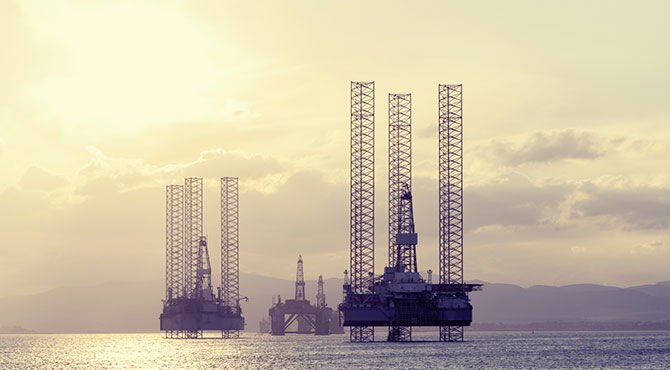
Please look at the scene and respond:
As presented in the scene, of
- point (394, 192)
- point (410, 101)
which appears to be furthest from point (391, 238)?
point (410, 101)

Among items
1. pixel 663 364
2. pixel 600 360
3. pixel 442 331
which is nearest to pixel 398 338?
pixel 442 331

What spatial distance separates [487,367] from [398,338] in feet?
170

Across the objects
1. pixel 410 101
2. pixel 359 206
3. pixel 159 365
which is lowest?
pixel 159 365

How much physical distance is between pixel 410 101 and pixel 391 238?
19700 mm

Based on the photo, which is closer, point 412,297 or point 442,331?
point 412,297

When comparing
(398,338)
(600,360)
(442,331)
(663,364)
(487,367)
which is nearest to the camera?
(487,367)

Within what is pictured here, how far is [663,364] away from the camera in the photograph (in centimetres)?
12488

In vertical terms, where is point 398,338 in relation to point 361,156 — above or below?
below

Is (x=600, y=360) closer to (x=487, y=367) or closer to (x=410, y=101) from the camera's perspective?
(x=487, y=367)

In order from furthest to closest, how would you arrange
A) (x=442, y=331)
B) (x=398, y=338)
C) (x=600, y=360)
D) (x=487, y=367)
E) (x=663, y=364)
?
(x=442, y=331) < (x=398, y=338) < (x=600, y=360) < (x=663, y=364) < (x=487, y=367)

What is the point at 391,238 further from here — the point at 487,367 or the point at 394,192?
the point at 487,367

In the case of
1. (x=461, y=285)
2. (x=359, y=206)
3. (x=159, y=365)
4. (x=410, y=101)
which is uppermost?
(x=410, y=101)

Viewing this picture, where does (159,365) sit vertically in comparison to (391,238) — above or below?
below

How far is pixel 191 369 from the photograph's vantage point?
119 metres
